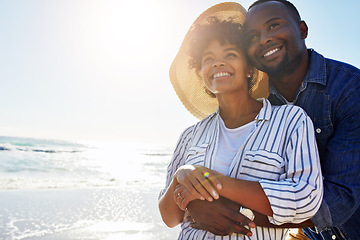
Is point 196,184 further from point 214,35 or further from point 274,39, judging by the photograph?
point 274,39

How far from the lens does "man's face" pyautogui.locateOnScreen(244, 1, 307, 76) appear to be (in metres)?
2.26

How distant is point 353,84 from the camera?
2143 millimetres

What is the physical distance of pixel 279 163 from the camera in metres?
1.70

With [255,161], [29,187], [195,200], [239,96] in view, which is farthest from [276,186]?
[29,187]

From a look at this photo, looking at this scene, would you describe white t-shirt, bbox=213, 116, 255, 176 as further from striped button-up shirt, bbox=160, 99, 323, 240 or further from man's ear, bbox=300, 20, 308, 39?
man's ear, bbox=300, 20, 308, 39

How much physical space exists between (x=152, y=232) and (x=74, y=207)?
6.82 feet

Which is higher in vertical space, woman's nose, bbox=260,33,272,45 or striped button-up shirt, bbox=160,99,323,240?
woman's nose, bbox=260,33,272,45

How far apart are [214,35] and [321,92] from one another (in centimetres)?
91

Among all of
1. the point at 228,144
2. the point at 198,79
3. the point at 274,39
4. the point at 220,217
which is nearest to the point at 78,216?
the point at 198,79

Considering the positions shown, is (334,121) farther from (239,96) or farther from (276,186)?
(276,186)

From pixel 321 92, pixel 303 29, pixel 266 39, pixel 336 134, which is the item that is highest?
pixel 303 29

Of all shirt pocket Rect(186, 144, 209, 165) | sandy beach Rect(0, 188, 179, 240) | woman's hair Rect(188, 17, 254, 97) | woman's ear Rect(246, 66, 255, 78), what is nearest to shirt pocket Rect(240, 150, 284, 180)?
shirt pocket Rect(186, 144, 209, 165)

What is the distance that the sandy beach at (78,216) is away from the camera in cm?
460

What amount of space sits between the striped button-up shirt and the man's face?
0.41 meters
